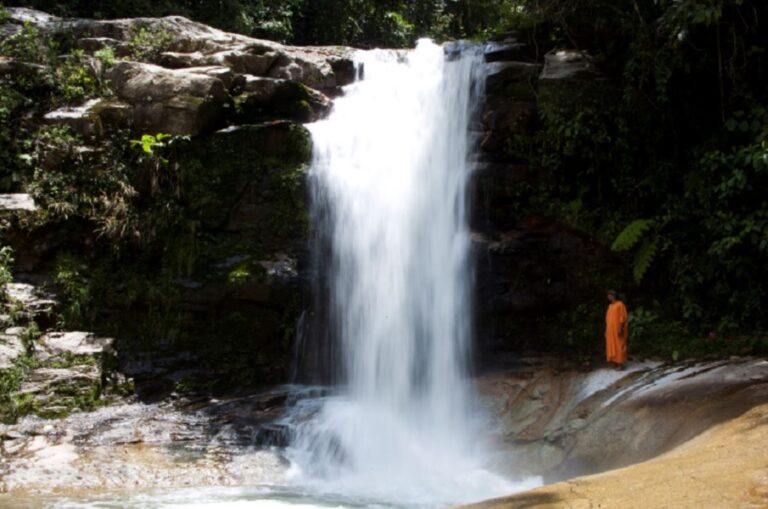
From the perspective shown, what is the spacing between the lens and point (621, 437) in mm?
8133

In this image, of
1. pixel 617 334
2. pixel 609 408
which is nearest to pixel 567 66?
pixel 617 334

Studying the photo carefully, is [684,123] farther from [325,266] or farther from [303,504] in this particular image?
[303,504]

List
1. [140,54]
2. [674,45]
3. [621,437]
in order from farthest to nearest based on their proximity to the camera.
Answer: [140,54]
[674,45]
[621,437]

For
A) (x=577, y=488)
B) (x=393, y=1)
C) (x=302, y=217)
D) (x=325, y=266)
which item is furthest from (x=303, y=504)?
(x=393, y=1)

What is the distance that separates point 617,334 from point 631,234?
1.80m

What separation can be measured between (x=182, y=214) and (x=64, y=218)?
1.86 meters

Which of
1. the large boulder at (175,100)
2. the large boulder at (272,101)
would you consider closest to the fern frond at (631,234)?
the large boulder at (272,101)

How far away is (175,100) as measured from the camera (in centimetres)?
1270

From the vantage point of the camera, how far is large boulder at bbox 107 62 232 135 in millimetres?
12602

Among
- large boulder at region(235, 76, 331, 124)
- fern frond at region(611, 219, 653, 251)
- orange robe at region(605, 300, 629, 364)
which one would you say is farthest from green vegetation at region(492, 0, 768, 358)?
large boulder at region(235, 76, 331, 124)

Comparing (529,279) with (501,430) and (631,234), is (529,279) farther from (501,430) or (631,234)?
(501,430)

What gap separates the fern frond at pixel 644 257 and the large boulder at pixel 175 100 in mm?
7478

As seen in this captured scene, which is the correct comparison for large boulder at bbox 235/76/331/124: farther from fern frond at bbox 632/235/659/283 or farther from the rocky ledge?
fern frond at bbox 632/235/659/283

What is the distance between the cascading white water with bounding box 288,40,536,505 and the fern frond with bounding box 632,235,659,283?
8.25ft
